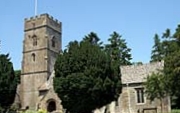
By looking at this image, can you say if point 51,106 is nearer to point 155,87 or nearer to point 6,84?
point 6,84

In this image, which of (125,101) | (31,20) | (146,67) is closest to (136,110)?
(125,101)

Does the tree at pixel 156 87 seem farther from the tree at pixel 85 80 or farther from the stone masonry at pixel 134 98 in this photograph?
the stone masonry at pixel 134 98

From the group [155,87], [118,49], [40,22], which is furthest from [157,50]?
[155,87]

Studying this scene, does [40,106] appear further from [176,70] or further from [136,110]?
[176,70]

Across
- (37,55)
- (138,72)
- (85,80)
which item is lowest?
(85,80)

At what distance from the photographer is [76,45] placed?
42531 mm

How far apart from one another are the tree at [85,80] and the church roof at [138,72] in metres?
9.45

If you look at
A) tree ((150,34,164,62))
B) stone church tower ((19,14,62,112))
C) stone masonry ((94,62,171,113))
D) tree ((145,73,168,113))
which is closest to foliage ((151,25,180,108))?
tree ((145,73,168,113))

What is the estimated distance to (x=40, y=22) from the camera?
213 ft

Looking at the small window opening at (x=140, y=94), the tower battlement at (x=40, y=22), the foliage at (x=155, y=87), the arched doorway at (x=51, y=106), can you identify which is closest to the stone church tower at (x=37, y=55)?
the tower battlement at (x=40, y=22)

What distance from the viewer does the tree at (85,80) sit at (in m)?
38.3

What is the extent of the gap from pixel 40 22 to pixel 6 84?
22.8 metres

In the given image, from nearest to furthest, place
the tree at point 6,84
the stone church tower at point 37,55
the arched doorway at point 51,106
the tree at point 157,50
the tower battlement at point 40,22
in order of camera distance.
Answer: the tree at point 6,84
the arched doorway at point 51,106
the stone church tower at point 37,55
the tower battlement at point 40,22
the tree at point 157,50

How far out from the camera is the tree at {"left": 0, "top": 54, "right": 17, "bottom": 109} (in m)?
43.8
